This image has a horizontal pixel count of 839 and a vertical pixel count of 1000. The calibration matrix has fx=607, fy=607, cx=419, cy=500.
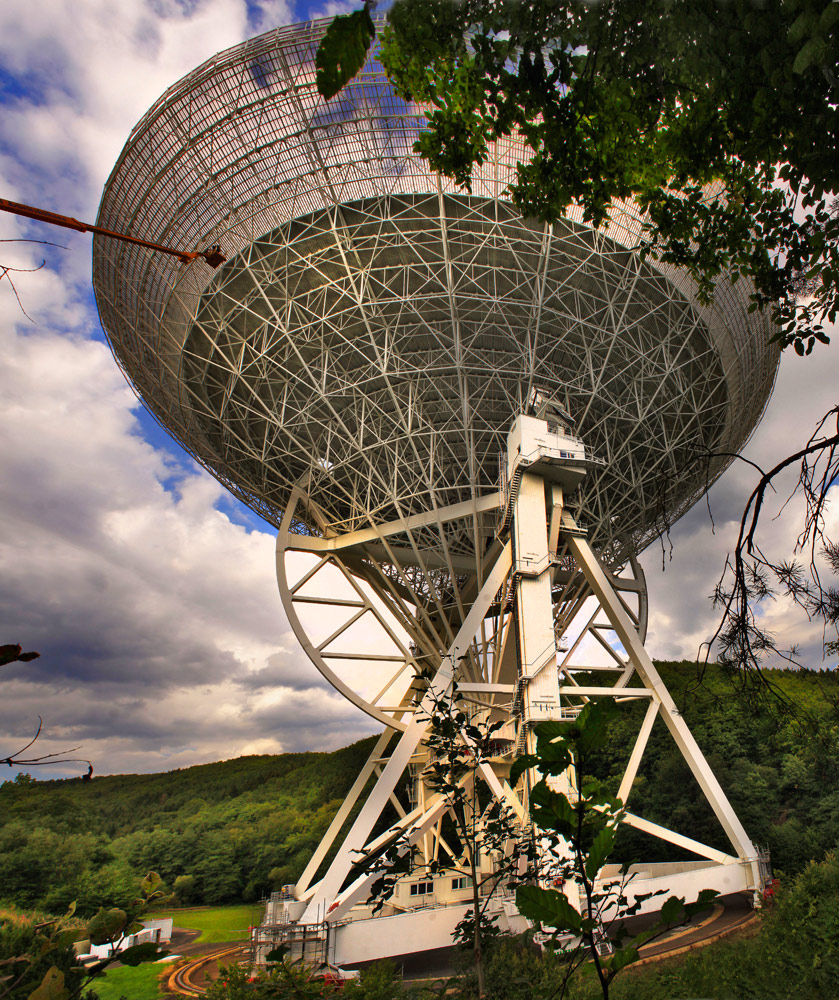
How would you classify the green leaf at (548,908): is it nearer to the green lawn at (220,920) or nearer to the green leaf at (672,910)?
the green leaf at (672,910)

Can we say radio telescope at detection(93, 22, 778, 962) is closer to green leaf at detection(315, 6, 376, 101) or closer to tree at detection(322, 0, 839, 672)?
tree at detection(322, 0, 839, 672)

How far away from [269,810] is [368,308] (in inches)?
1579

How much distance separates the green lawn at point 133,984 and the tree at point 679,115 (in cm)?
2655

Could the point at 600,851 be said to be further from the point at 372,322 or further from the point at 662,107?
the point at 372,322

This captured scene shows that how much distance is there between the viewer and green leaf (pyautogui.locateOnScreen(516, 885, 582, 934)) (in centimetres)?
165

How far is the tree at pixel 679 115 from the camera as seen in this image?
11.5 ft

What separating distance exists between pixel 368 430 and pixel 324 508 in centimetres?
351

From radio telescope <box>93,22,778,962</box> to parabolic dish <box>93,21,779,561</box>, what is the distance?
0.24 feet

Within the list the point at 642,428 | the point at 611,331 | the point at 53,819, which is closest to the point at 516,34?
the point at 611,331

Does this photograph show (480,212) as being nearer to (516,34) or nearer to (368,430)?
(368,430)

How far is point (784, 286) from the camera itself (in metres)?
4.73

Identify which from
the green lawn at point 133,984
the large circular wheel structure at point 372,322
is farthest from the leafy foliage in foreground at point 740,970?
the green lawn at point 133,984

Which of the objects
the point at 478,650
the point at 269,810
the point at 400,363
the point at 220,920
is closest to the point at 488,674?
the point at 478,650

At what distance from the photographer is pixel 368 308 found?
17000 millimetres
